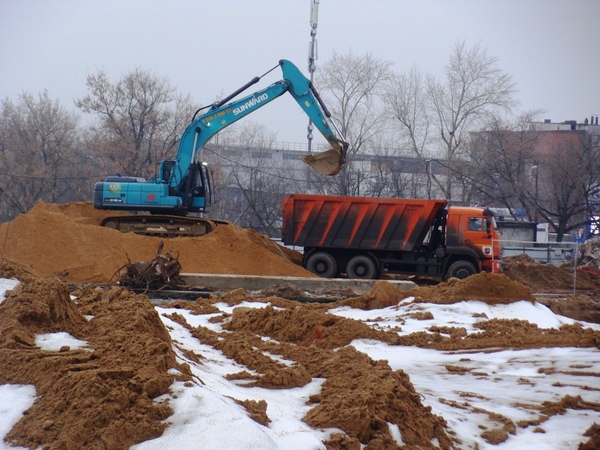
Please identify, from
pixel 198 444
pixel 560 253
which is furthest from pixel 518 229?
pixel 198 444

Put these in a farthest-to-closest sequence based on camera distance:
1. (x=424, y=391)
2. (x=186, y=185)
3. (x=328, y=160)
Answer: (x=186, y=185) → (x=328, y=160) → (x=424, y=391)

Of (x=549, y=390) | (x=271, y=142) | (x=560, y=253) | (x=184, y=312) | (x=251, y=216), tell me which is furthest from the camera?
(x=271, y=142)

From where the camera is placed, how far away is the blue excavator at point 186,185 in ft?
86.6

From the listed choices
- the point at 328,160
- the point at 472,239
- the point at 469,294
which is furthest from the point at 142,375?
the point at 472,239

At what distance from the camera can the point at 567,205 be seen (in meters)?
37.4

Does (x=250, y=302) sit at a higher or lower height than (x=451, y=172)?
lower

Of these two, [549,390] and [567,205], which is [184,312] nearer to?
[549,390]

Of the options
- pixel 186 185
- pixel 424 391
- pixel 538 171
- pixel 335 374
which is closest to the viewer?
pixel 335 374

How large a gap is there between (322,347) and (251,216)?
34.5 m

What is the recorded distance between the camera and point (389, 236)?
2492 cm

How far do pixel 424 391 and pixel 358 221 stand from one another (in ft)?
54.5

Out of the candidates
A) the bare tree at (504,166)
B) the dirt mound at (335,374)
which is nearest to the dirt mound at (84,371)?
the dirt mound at (335,374)

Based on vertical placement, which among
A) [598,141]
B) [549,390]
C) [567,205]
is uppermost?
[598,141]

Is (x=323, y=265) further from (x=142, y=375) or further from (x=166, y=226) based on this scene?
(x=142, y=375)
